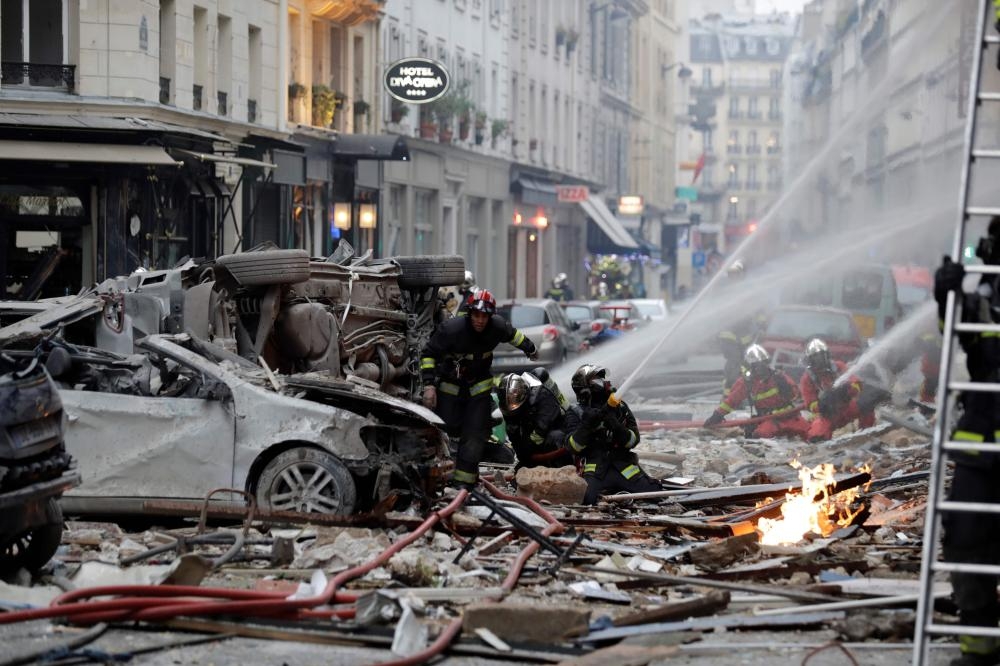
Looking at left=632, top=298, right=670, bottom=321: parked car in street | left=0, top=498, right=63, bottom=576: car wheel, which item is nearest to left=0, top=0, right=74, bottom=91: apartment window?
left=0, top=498, right=63, bottom=576: car wheel

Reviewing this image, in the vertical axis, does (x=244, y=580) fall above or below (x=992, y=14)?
below

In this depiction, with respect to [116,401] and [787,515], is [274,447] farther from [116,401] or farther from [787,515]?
[787,515]

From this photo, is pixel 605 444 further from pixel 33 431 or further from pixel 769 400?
pixel 769 400

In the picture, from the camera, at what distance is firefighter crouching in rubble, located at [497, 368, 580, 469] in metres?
13.1

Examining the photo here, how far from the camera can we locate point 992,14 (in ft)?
21.5

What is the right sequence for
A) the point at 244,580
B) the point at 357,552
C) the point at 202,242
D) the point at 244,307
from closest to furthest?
1. the point at 244,580
2. the point at 357,552
3. the point at 244,307
4. the point at 202,242

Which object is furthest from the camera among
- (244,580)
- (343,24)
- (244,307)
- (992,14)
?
(343,24)

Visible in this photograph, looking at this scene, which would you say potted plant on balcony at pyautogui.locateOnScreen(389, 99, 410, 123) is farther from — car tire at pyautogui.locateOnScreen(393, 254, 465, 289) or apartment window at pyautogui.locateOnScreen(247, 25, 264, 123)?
car tire at pyautogui.locateOnScreen(393, 254, 465, 289)

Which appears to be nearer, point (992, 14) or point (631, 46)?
point (992, 14)

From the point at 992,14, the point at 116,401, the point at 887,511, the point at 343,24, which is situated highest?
the point at 343,24

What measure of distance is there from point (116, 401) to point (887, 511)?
5.27m

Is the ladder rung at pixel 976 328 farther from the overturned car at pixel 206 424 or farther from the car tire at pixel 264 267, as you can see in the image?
the car tire at pixel 264 267

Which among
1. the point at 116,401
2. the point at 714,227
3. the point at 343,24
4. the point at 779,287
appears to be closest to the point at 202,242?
the point at 343,24

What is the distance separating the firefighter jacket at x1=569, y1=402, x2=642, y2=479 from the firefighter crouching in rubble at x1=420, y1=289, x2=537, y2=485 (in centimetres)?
68
